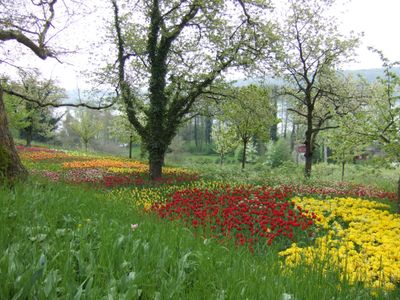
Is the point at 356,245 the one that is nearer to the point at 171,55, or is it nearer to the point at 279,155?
the point at 171,55

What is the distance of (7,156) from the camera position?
7.01 metres

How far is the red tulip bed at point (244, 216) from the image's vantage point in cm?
673

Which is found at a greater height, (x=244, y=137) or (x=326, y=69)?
(x=326, y=69)

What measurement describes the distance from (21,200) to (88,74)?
12185mm

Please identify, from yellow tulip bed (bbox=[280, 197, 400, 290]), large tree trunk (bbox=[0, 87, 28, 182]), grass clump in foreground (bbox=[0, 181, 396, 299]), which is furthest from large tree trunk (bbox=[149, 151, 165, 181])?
grass clump in foreground (bbox=[0, 181, 396, 299])

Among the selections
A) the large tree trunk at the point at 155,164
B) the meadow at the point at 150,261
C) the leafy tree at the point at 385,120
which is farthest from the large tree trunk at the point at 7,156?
the large tree trunk at the point at 155,164

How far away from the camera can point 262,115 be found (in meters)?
17.3

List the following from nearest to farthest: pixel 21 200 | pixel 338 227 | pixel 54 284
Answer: pixel 54 284
pixel 21 200
pixel 338 227

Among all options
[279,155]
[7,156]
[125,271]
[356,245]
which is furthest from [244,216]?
[279,155]

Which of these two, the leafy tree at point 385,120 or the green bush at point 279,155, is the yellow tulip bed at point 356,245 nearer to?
the leafy tree at point 385,120

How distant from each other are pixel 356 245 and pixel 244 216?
2.12m

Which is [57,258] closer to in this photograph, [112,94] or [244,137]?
[112,94]

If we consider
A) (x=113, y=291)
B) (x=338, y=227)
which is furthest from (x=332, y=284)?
(x=338, y=227)

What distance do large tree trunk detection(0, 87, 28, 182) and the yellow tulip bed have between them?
525cm
